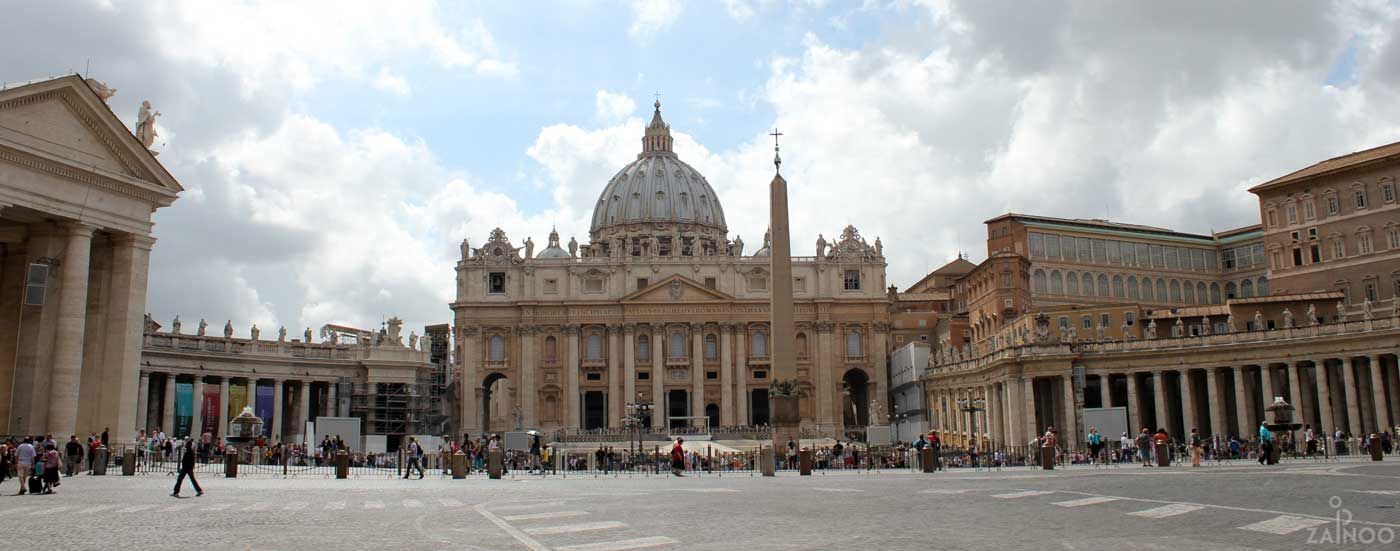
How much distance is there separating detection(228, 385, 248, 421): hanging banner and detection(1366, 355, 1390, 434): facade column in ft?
183

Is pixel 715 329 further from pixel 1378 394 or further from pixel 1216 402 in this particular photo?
pixel 1378 394

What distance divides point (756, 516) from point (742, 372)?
7578 centimetres

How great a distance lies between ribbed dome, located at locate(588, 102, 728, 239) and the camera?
410 feet

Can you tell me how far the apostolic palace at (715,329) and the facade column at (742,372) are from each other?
17cm

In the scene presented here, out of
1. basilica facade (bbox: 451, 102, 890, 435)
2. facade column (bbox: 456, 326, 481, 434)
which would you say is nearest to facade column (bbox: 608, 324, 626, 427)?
basilica facade (bbox: 451, 102, 890, 435)

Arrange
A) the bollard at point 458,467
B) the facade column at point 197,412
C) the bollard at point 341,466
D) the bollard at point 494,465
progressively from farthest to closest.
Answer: the facade column at point 197,412 < the bollard at point 494,465 < the bollard at point 458,467 < the bollard at point 341,466

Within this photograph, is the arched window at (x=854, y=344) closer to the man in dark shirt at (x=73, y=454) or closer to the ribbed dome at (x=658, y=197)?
the ribbed dome at (x=658, y=197)

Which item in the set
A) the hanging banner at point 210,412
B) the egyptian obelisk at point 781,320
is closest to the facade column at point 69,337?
the egyptian obelisk at point 781,320

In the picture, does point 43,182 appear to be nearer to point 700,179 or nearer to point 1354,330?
point 1354,330

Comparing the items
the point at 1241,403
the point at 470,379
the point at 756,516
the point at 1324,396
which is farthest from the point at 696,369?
the point at 756,516

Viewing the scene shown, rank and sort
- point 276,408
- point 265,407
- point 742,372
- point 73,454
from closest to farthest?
point 73,454
point 265,407
point 276,408
point 742,372

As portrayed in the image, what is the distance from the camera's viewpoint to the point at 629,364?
91938 mm

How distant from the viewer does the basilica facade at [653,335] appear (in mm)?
92000

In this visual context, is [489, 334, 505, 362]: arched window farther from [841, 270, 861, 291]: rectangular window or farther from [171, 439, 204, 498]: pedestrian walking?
[171, 439, 204, 498]: pedestrian walking
